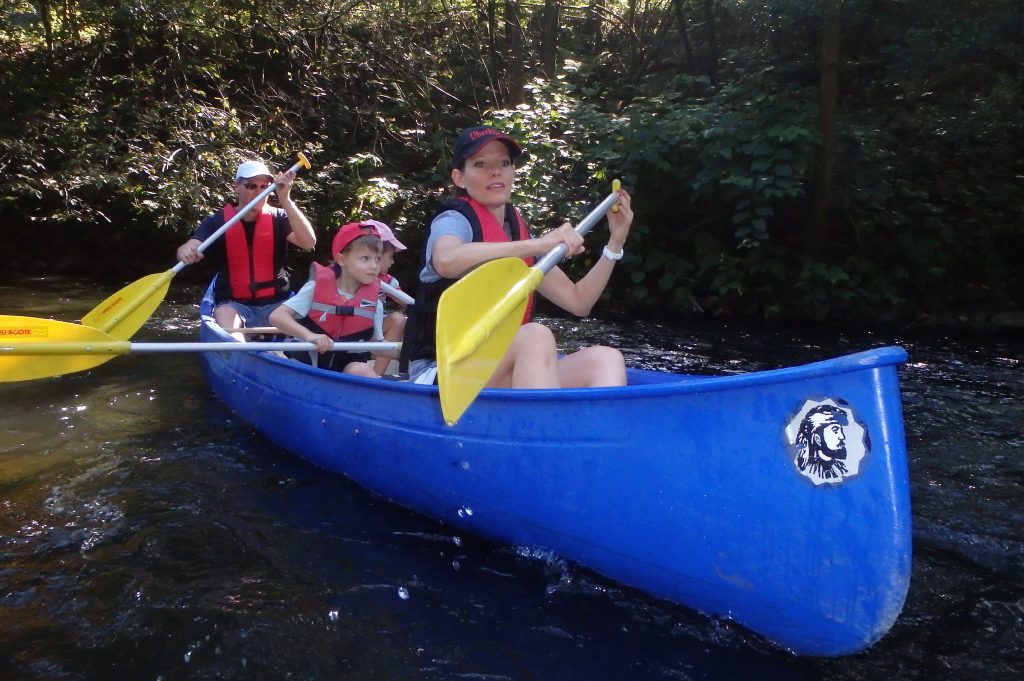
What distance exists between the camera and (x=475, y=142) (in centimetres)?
266

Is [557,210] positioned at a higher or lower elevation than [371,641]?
higher

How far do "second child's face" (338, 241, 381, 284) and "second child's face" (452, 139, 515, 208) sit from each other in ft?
3.81

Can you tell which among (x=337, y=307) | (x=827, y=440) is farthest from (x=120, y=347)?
(x=827, y=440)

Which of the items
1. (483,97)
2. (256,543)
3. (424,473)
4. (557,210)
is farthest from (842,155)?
(256,543)

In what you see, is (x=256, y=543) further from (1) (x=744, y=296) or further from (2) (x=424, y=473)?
(1) (x=744, y=296)

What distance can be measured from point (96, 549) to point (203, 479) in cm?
68

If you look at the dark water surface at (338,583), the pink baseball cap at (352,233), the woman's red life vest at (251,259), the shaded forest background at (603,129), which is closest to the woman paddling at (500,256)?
the dark water surface at (338,583)

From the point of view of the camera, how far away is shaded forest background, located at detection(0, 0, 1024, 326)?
651 centimetres

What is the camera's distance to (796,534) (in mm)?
1916

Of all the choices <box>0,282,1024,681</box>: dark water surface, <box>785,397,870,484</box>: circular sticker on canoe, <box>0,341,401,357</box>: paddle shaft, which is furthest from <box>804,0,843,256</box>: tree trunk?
<box>785,397,870,484</box>: circular sticker on canoe

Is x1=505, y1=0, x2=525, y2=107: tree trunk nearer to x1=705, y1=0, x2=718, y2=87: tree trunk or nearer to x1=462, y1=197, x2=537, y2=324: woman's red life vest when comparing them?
x1=705, y1=0, x2=718, y2=87: tree trunk

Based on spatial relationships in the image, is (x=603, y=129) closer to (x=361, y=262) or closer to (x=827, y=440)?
(x=361, y=262)

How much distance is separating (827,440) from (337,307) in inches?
98.9

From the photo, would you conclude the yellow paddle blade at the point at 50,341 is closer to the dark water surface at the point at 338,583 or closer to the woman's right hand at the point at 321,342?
the dark water surface at the point at 338,583
